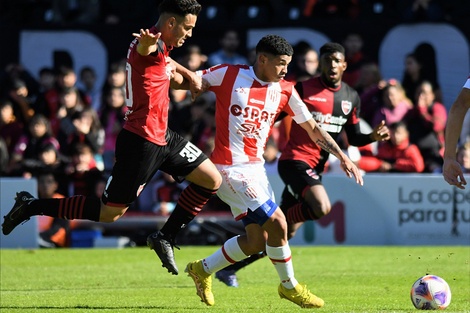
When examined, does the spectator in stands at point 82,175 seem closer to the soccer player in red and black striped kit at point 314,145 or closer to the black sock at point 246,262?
the soccer player in red and black striped kit at point 314,145

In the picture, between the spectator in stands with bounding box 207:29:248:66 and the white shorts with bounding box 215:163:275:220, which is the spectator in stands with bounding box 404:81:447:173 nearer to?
the spectator in stands with bounding box 207:29:248:66

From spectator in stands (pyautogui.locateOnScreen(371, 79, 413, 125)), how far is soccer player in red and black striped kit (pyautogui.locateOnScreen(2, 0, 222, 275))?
801 cm

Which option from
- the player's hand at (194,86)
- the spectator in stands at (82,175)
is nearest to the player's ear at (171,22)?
the player's hand at (194,86)

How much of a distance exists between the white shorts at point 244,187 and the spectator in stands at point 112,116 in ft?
27.8

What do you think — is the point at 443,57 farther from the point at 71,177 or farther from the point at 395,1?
the point at 71,177

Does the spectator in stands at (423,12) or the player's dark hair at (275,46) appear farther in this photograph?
the spectator in stands at (423,12)

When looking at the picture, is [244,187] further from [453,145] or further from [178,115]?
[178,115]

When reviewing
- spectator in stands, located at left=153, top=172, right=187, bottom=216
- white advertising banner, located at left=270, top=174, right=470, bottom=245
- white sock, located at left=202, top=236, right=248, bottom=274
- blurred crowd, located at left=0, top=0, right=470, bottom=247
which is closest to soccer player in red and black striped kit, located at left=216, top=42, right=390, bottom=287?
white sock, located at left=202, top=236, right=248, bottom=274

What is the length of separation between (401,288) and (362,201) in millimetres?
4983

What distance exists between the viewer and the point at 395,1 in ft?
62.7

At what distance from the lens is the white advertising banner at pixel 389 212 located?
1593cm

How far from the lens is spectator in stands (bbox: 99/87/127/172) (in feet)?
59.6

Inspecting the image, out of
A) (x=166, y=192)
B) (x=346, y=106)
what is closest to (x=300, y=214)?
(x=346, y=106)

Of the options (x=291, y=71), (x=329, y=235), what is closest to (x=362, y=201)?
(x=329, y=235)
